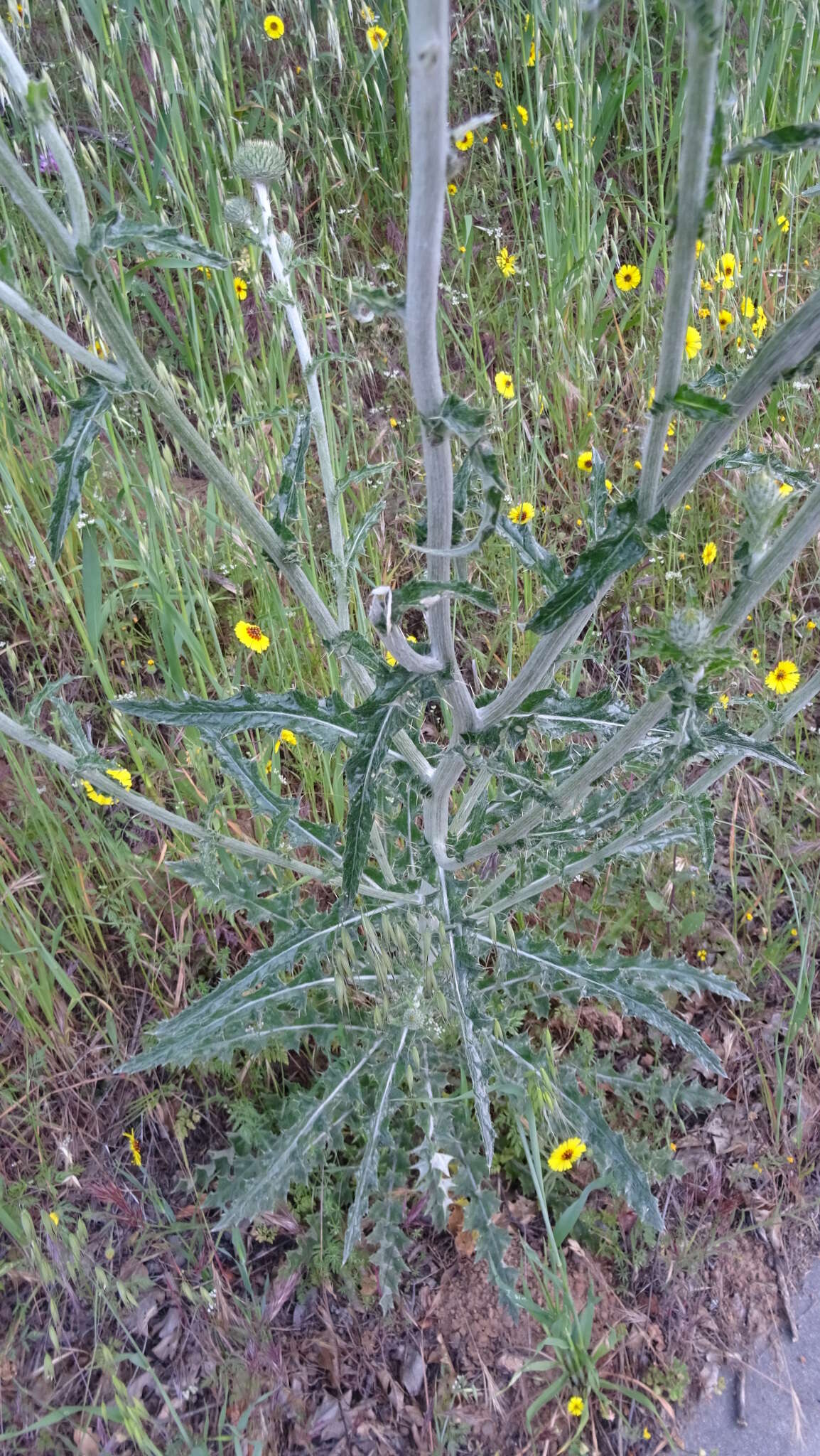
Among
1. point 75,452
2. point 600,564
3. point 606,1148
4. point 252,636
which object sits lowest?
point 606,1148

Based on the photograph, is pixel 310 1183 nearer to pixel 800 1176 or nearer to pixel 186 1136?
pixel 186 1136

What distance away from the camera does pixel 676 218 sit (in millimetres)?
689

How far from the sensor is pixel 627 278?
2.63 m

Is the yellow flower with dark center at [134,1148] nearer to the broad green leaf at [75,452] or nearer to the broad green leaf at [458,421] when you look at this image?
the broad green leaf at [75,452]

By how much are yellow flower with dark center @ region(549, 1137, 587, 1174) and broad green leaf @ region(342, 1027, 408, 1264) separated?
31cm

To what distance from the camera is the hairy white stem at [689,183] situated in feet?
1.92

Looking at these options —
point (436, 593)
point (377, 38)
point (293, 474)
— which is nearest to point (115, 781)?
point (293, 474)

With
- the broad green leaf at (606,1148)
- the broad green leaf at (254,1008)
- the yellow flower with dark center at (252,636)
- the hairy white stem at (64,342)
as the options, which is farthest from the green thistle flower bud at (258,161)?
the broad green leaf at (606,1148)

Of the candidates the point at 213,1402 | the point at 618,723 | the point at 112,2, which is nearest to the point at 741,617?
the point at 618,723

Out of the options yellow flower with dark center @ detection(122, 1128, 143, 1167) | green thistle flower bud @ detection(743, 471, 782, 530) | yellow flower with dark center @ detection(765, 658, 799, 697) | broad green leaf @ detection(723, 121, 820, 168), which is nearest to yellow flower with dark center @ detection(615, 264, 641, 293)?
yellow flower with dark center @ detection(765, 658, 799, 697)

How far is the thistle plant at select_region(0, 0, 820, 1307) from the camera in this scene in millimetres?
794

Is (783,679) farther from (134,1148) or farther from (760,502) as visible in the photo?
(134,1148)

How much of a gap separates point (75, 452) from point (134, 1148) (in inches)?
58.6

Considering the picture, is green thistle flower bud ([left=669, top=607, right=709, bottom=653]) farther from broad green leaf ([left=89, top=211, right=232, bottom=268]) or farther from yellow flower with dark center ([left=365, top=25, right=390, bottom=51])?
yellow flower with dark center ([left=365, top=25, right=390, bottom=51])
